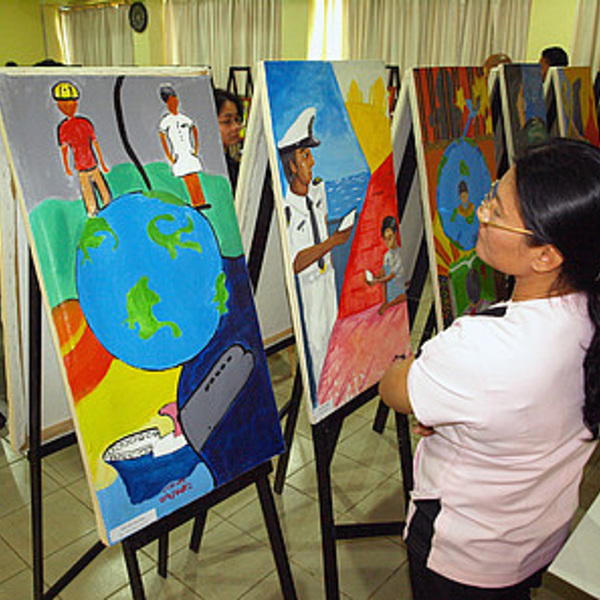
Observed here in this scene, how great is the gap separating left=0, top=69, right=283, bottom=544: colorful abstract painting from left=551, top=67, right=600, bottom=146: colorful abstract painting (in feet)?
7.66

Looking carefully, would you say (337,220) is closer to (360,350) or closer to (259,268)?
(259,268)

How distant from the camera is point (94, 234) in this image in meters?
1.05

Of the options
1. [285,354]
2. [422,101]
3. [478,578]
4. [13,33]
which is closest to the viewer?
[478,578]

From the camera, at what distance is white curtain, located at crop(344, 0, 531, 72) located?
18.0 ft

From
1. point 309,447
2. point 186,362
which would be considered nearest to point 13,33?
point 309,447

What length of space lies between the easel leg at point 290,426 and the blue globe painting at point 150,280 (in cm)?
82

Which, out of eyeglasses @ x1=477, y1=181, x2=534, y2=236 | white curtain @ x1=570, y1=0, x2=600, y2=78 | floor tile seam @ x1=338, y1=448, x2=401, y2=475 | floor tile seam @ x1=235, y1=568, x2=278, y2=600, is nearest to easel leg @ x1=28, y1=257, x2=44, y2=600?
floor tile seam @ x1=235, y1=568, x2=278, y2=600

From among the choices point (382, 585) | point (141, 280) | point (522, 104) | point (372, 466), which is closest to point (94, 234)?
point (141, 280)

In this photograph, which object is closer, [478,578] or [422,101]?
[478,578]

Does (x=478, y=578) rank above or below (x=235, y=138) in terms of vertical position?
below

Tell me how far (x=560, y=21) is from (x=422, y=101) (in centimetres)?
441

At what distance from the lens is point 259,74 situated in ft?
4.11

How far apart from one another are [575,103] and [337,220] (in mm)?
2377

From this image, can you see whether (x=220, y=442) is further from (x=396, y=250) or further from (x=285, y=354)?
(x=285, y=354)
